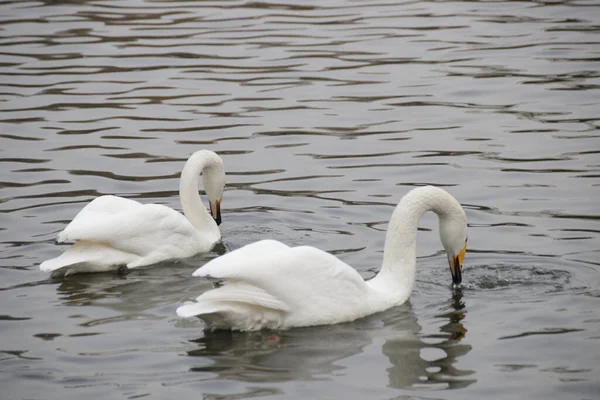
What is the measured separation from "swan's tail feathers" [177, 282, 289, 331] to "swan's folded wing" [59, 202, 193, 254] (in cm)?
173

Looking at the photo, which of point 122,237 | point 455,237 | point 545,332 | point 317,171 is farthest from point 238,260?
point 317,171

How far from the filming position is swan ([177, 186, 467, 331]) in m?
7.93

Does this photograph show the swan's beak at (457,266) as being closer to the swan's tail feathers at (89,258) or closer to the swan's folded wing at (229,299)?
the swan's folded wing at (229,299)

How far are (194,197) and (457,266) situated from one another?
3.13m

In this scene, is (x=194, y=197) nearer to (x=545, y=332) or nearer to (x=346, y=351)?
(x=346, y=351)

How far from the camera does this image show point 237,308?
26.6ft

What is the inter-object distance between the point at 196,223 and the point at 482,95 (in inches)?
254

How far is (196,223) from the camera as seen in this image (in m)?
11.1

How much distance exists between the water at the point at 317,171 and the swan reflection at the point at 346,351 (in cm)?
2

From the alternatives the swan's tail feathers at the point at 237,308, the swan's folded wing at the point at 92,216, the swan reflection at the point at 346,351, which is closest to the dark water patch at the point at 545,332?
the swan reflection at the point at 346,351

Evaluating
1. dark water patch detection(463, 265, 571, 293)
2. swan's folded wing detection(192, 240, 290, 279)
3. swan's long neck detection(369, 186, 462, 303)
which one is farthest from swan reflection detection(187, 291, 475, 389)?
dark water patch detection(463, 265, 571, 293)

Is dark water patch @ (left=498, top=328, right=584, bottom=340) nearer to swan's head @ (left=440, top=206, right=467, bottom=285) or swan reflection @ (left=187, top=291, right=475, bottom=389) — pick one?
swan reflection @ (left=187, top=291, right=475, bottom=389)

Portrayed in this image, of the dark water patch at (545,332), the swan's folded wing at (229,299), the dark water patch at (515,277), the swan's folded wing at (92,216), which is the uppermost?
the swan's folded wing at (92,216)

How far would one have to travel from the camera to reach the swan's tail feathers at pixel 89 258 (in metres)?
9.62
